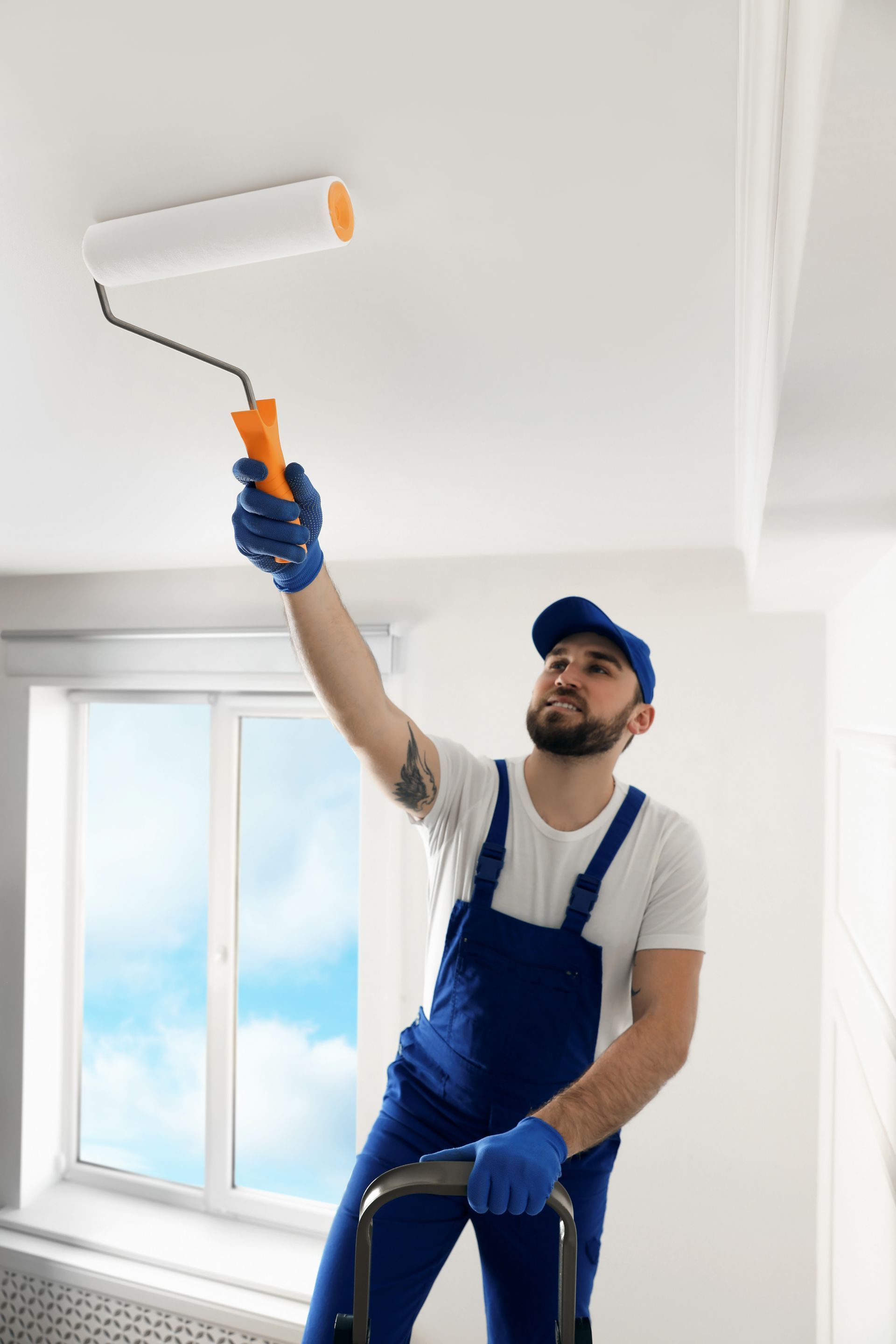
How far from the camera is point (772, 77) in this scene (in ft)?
1.90

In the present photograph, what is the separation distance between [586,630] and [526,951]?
0.57 m

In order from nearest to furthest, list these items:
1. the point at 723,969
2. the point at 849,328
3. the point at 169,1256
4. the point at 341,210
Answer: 1. the point at 849,328
2. the point at 341,210
3. the point at 723,969
4. the point at 169,1256

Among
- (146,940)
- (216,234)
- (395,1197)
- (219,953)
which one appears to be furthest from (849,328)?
(146,940)

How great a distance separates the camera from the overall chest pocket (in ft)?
4.82

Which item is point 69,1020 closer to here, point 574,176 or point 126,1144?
point 126,1144

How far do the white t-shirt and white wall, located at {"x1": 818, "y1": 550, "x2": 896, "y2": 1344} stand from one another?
293 millimetres

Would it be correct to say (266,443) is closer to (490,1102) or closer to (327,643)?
(327,643)

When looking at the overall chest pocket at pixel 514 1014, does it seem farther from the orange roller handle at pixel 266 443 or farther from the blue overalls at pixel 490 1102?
the orange roller handle at pixel 266 443

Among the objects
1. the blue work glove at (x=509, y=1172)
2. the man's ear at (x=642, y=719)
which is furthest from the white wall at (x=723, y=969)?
the blue work glove at (x=509, y=1172)

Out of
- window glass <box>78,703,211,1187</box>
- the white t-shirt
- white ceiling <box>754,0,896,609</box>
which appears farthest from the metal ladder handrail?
window glass <box>78,703,211,1187</box>

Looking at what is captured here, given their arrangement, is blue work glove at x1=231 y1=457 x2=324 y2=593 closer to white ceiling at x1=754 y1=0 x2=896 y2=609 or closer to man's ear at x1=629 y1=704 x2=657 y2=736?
white ceiling at x1=754 y1=0 x2=896 y2=609

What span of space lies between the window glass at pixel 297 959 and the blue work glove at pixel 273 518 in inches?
83.8

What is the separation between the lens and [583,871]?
1552 millimetres

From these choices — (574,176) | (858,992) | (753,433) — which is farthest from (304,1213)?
(574,176)
